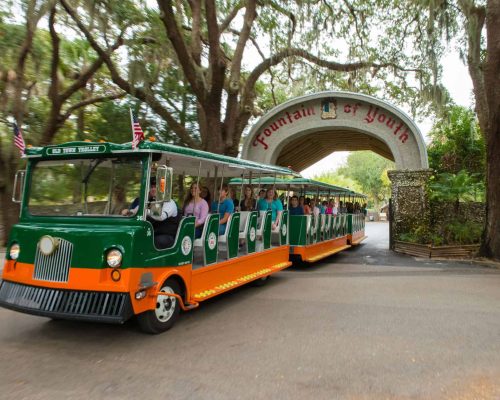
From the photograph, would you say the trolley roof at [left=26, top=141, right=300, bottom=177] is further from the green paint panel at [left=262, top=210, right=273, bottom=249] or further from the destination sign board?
the green paint panel at [left=262, top=210, right=273, bottom=249]

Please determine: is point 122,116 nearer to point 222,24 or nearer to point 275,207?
point 222,24

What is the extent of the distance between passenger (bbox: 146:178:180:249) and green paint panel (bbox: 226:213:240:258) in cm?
158

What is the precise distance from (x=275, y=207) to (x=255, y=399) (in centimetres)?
625

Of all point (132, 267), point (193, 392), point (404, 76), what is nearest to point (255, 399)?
point (193, 392)

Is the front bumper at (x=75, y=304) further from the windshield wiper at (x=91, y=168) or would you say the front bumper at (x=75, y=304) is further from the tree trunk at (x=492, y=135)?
the tree trunk at (x=492, y=135)

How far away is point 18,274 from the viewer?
5117 mm

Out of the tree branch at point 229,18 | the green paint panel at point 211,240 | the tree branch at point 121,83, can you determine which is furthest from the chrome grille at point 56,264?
the tree branch at point 229,18

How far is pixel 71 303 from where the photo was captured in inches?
186

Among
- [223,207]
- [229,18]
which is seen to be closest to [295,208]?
[223,207]

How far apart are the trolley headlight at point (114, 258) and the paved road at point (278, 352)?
95 centimetres

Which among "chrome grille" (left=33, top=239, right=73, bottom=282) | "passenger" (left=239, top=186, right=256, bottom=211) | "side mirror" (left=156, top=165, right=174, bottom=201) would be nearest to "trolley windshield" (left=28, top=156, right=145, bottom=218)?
"side mirror" (left=156, top=165, right=174, bottom=201)

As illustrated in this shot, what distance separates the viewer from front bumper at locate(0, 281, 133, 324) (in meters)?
4.59

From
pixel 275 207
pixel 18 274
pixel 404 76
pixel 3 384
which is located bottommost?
pixel 3 384

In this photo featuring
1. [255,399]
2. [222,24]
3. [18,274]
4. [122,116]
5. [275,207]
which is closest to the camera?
[255,399]
